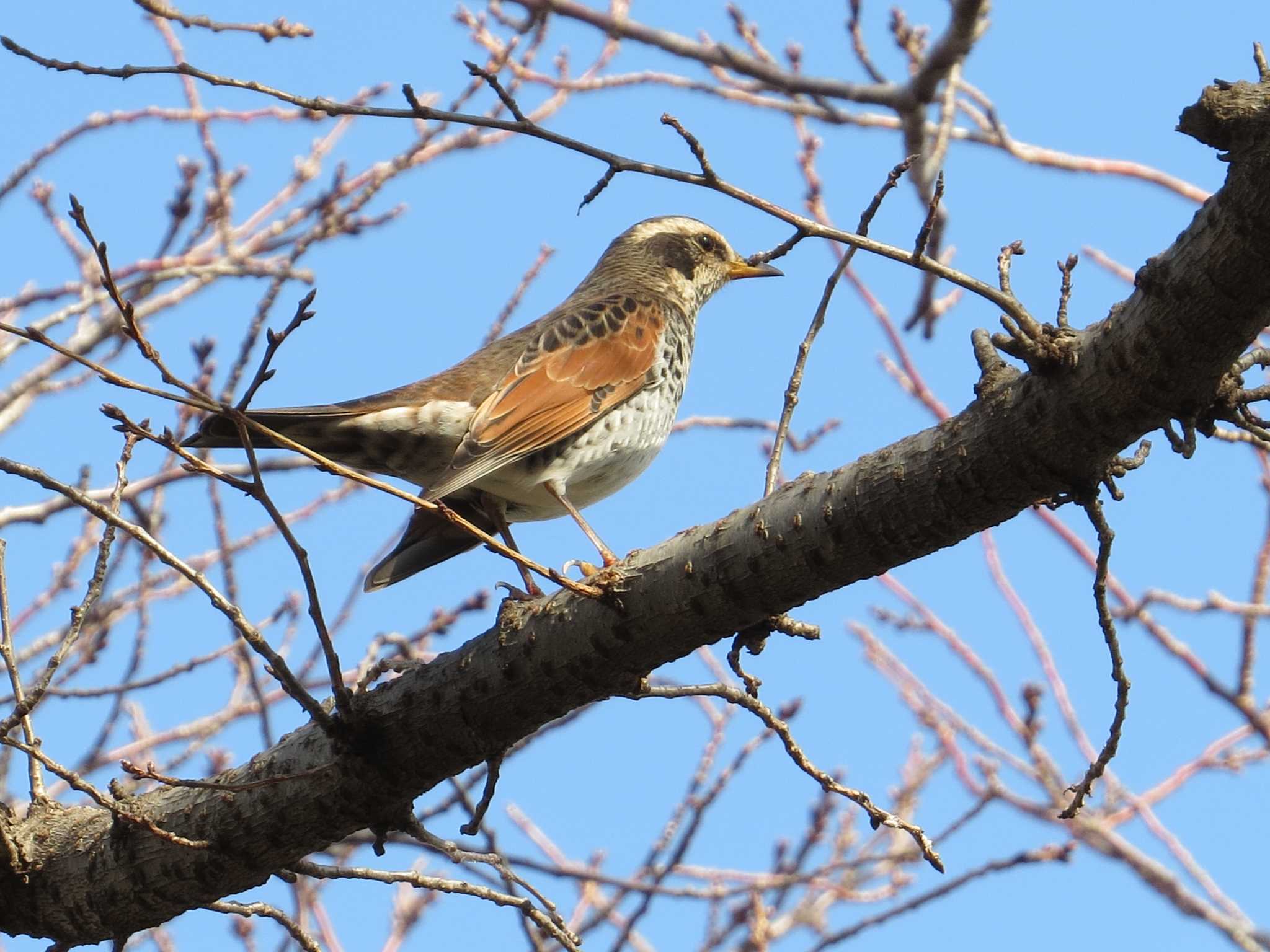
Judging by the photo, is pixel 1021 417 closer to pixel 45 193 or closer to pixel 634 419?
pixel 634 419

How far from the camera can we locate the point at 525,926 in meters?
5.10

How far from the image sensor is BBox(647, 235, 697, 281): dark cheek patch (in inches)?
316

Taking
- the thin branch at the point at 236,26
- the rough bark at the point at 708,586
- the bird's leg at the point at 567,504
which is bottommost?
the rough bark at the point at 708,586

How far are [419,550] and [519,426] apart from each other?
24.5 inches

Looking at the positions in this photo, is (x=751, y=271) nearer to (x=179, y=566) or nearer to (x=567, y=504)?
(x=567, y=504)

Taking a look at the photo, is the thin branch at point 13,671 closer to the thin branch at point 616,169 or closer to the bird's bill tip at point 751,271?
the thin branch at point 616,169

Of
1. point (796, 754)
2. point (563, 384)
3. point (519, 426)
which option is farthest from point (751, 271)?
point (796, 754)

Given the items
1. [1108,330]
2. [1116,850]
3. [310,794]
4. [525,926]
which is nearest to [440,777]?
[310,794]

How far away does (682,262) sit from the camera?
8.04m

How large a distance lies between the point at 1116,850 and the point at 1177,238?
6083 mm

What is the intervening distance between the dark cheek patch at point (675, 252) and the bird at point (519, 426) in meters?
1.02

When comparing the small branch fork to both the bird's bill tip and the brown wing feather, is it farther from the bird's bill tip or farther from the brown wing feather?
the bird's bill tip

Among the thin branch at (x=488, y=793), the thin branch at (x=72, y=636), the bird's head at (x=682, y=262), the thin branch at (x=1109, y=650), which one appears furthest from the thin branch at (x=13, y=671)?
the bird's head at (x=682, y=262)

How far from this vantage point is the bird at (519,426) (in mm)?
5483
